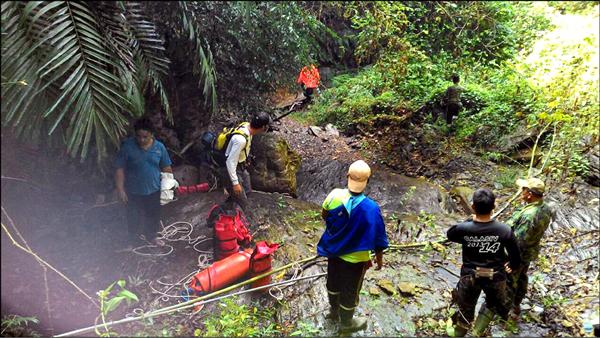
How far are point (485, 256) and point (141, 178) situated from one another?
369cm

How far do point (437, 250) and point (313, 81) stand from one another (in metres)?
6.80

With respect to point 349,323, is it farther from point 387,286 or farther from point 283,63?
point 283,63

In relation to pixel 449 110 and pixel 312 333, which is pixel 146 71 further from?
pixel 449 110

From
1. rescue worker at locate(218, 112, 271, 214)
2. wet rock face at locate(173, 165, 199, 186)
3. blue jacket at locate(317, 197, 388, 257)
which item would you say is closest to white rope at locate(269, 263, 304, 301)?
blue jacket at locate(317, 197, 388, 257)

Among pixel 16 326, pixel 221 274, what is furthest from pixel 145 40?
pixel 16 326

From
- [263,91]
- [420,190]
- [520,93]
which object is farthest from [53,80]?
[520,93]

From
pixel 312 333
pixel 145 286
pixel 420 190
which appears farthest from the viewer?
pixel 420 190

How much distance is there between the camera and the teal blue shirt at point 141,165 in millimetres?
4312

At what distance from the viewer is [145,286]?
4.19 metres

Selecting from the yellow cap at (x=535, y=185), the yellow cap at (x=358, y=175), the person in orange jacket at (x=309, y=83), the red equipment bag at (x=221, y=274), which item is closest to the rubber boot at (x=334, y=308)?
the red equipment bag at (x=221, y=274)

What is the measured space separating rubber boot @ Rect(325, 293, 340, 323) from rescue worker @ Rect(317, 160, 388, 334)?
0.10 m

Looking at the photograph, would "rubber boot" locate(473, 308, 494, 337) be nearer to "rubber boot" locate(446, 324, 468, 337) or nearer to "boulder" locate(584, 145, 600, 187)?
"rubber boot" locate(446, 324, 468, 337)

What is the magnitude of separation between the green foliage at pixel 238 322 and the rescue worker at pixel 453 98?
6.97 metres

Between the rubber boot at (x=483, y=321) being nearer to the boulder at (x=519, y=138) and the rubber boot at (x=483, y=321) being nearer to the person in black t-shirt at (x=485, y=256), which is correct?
the person in black t-shirt at (x=485, y=256)
